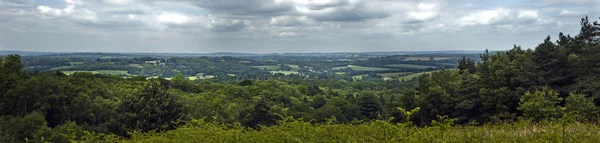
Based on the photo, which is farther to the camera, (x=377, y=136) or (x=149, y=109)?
(x=149, y=109)

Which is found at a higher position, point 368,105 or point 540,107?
point 540,107

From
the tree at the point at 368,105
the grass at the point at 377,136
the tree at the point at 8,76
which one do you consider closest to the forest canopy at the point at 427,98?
the tree at the point at 8,76

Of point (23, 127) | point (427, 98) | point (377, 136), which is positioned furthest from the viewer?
point (427, 98)

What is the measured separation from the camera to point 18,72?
46125 millimetres

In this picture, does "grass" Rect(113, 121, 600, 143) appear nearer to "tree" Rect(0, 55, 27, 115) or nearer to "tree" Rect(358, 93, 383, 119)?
"tree" Rect(0, 55, 27, 115)

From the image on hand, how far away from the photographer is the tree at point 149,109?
115ft

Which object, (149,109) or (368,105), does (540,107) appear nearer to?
(149,109)

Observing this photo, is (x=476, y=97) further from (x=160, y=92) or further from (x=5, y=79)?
(x=5, y=79)

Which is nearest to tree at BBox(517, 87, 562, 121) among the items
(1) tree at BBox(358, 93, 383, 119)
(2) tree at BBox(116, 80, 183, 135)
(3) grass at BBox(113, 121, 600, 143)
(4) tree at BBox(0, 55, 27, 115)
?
(3) grass at BBox(113, 121, 600, 143)

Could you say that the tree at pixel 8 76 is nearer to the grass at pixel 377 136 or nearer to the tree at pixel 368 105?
the grass at pixel 377 136

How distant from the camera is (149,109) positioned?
36.2 meters

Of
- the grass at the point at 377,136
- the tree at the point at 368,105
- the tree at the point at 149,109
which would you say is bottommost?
the tree at the point at 368,105

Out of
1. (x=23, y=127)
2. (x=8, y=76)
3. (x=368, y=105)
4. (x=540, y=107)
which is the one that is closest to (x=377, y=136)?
(x=540, y=107)

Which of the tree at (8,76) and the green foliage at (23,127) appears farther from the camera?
the tree at (8,76)
